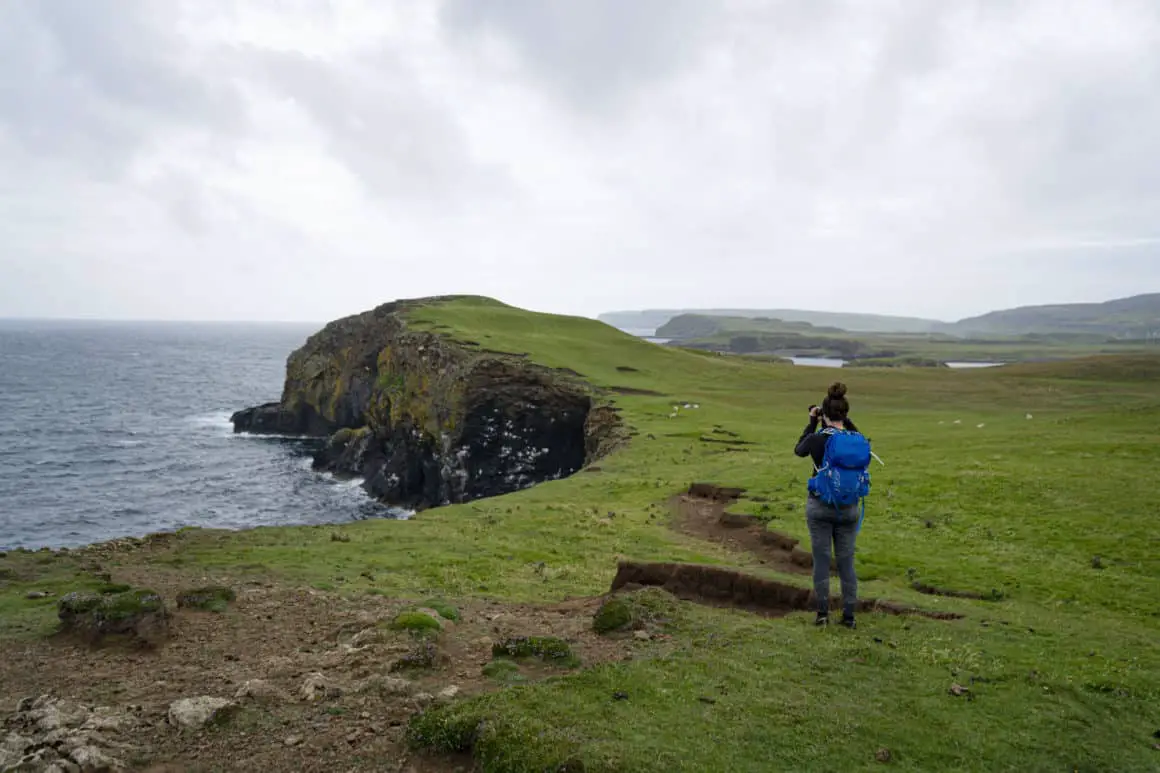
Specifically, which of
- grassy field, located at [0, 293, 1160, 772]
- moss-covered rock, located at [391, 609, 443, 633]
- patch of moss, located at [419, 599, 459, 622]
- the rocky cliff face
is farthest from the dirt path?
the rocky cliff face

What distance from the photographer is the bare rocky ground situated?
8.66m

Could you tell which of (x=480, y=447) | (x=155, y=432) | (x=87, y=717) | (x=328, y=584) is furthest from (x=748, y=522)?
(x=155, y=432)

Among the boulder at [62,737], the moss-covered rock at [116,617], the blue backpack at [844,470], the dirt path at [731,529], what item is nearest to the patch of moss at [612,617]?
the blue backpack at [844,470]

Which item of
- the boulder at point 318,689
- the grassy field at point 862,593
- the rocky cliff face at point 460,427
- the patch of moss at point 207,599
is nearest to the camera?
the grassy field at point 862,593

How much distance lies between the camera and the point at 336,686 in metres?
10.6

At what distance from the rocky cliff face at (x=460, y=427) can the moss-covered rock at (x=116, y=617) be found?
3874 cm

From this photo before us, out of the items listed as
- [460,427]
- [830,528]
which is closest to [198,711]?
[830,528]

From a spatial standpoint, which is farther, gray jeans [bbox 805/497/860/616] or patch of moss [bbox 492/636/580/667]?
gray jeans [bbox 805/497/860/616]

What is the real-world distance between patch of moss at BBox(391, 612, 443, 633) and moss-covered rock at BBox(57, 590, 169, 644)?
4.40m

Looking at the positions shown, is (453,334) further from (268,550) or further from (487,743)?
(487,743)

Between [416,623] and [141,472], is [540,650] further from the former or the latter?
[141,472]

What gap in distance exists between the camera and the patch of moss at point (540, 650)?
11.3 metres

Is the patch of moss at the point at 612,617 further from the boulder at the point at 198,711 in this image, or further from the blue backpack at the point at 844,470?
the boulder at the point at 198,711

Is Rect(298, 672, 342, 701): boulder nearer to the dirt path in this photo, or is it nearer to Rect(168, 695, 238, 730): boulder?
Rect(168, 695, 238, 730): boulder
